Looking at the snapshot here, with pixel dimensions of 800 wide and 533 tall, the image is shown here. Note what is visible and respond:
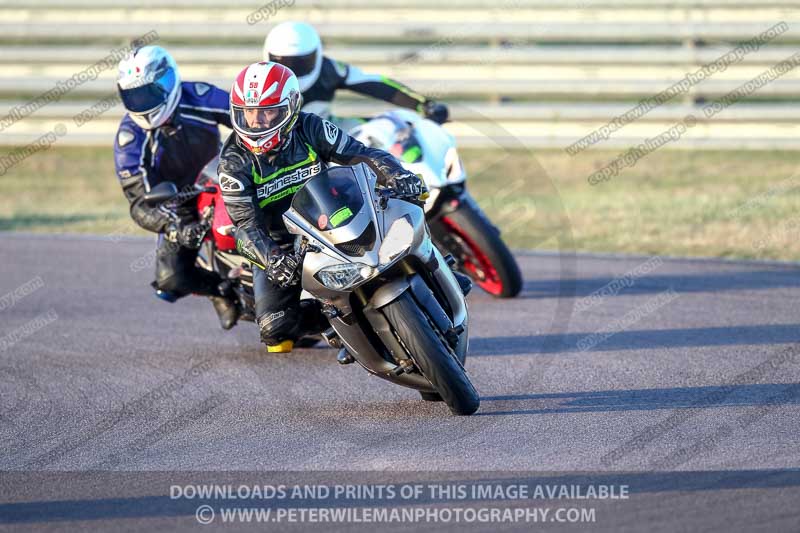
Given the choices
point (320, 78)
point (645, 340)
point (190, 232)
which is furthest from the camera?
point (320, 78)

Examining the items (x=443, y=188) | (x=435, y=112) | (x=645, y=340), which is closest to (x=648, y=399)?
(x=645, y=340)

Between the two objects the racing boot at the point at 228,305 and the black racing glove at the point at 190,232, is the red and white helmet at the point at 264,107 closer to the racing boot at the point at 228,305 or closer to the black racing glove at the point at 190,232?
the black racing glove at the point at 190,232

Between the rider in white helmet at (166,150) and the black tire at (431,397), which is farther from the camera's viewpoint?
the rider in white helmet at (166,150)

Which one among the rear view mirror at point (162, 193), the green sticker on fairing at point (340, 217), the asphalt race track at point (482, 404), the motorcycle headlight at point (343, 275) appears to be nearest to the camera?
the asphalt race track at point (482, 404)

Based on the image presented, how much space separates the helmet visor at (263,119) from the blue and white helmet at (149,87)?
1.74m

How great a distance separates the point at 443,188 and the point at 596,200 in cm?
595

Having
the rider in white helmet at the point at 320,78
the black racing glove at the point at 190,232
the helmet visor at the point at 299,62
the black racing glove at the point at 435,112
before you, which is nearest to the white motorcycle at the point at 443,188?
the black racing glove at the point at 435,112

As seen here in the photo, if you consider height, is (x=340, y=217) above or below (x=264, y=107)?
below

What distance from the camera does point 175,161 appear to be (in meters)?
8.35

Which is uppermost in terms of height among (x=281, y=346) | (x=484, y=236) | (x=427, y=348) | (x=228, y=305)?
(x=427, y=348)

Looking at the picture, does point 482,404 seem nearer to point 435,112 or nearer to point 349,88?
point 435,112

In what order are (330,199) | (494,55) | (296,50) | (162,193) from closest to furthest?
(330,199), (162,193), (296,50), (494,55)

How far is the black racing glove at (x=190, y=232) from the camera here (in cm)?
747

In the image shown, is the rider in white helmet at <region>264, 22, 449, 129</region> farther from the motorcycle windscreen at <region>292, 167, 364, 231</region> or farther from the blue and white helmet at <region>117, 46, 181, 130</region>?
the motorcycle windscreen at <region>292, 167, 364, 231</region>
